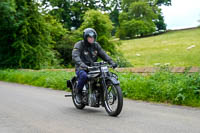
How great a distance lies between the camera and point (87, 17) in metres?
27.4

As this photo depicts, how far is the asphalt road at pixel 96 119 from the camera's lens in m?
5.71

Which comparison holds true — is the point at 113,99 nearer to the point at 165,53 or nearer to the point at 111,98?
the point at 111,98

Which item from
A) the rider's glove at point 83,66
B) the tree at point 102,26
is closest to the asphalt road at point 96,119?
the rider's glove at point 83,66

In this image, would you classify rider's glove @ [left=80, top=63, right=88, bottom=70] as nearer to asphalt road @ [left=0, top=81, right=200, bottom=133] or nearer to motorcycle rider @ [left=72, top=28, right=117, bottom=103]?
motorcycle rider @ [left=72, top=28, right=117, bottom=103]

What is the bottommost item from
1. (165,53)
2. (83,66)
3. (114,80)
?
(114,80)

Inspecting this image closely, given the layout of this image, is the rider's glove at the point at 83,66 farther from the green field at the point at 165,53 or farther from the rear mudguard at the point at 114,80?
the green field at the point at 165,53

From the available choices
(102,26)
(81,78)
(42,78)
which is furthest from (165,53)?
(81,78)

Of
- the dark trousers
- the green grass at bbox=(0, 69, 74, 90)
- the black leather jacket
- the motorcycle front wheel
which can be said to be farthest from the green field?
the motorcycle front wheel

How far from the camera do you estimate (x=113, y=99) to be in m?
6.87

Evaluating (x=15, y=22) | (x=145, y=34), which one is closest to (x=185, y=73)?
(x=15, y=22)

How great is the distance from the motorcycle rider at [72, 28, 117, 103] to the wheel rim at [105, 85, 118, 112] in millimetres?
707

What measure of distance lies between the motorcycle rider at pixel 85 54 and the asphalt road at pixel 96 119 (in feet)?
2.60

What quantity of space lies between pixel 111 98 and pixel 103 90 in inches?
11.8

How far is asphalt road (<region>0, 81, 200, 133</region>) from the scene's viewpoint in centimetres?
571
